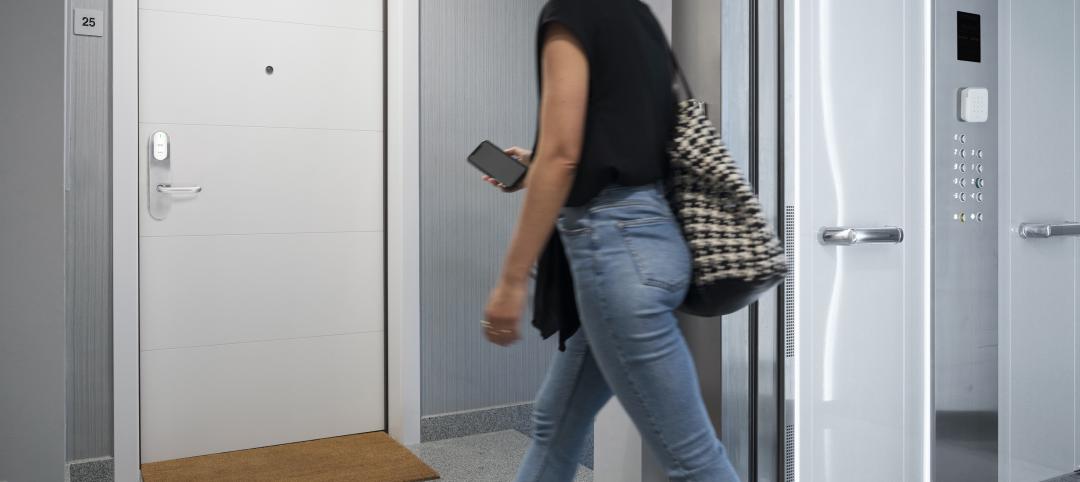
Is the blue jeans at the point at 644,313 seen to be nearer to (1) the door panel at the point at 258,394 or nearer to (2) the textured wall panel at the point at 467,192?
(2) the textured wall panel at the point at 467,192

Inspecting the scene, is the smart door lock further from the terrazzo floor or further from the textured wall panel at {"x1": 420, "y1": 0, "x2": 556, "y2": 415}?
the terrazzo floor

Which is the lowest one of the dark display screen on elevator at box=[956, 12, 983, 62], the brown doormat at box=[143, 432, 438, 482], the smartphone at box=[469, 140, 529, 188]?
the brown doormat at box=[143, 432, 438, 482]

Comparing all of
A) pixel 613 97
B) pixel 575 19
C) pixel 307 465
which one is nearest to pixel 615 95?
pixel 613 97

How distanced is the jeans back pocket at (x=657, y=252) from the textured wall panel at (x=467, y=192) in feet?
6.43

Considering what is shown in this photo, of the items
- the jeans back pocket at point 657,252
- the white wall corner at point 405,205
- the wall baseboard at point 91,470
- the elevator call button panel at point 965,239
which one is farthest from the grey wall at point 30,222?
the elevator call button panel at point 965,239

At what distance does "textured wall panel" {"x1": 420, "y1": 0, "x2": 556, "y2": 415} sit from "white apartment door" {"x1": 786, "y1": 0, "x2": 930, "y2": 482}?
1.41 meters

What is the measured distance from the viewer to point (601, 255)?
3.87 feet

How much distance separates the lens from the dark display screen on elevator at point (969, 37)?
6.85ft

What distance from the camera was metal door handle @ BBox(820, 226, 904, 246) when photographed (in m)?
1.89

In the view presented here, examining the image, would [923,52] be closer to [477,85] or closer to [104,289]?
[477,85]

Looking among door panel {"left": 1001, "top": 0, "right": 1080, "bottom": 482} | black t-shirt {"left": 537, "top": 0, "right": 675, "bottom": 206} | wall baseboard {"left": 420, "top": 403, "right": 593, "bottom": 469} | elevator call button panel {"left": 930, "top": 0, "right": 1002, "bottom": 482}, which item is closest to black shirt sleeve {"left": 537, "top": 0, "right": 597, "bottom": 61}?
black t-shirt {"left": 537, "top": 0, "right": 675, "bottom": 206}

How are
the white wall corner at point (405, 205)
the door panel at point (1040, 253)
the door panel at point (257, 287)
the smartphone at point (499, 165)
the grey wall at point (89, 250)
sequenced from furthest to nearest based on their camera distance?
the white wall corner at point (405, 205)
the door panel at point (257, 287)
the grey wall at point (89, 250)
the door panel at point (1040, 253)
the smartphone at point (499, 165)

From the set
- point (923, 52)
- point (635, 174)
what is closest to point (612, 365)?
point (635, 174)

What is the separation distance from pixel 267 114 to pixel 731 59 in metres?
1.79
